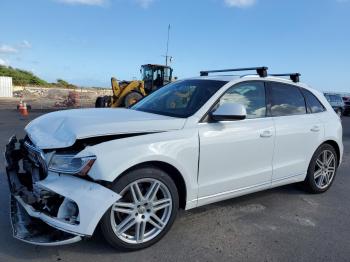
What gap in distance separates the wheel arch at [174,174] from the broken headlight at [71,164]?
35cm

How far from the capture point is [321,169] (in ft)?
17.4

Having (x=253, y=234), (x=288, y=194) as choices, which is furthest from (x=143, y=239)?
(x=288, y=194)

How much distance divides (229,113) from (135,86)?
46.3ft

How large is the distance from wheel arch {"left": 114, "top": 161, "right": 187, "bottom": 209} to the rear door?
1441 millimetres

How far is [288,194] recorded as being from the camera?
5.30 metres

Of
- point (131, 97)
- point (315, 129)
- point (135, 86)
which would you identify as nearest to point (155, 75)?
point (135, 86)

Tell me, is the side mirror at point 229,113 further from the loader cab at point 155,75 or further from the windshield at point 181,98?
the loader cab at point 155,75

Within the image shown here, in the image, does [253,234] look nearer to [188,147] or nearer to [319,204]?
[188,147]

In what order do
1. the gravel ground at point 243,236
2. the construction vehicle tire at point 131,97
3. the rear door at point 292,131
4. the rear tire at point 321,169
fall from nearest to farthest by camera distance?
the gravel ground at point 243,236
the rear door at point 292,131
the rear tire at point 321,169
the construction vehicle tire at point 131,97

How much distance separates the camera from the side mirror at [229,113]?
3.69 meters

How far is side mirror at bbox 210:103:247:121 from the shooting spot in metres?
3.69

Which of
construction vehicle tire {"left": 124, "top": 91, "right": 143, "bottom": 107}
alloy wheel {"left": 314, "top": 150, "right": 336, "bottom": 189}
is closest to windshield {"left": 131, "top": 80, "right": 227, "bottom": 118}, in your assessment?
alloy wheel {"left": 314, "top": 150, "right": 336, "bottom": 189}

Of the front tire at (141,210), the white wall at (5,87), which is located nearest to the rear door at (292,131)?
the front tire at (141,210)

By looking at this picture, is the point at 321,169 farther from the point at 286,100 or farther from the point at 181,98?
the point at 181,98
